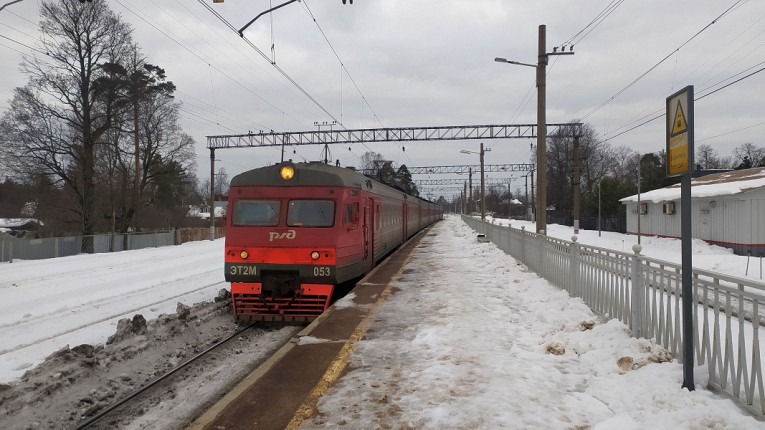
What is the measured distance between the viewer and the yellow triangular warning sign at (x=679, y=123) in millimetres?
4070

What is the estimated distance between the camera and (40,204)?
109ft

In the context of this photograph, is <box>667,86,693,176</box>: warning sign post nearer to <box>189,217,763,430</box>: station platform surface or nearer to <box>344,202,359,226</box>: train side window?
<box>189,217,763,430</box>: station platform surface

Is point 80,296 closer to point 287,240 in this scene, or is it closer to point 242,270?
point 242,270

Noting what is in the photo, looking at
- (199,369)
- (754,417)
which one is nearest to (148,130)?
(199,369)

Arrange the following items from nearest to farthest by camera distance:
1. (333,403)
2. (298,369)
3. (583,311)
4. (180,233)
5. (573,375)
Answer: (333,403), (573,375), (298,369), (583,311), (180,233)

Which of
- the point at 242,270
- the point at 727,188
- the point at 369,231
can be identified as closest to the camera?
the point at 242,270

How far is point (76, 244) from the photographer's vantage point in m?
23.8

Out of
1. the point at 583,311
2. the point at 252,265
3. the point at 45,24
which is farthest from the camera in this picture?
the point at 45,24

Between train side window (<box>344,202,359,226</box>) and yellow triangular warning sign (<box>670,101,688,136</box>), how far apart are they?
6225mm

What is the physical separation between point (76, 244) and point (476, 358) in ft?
79.1

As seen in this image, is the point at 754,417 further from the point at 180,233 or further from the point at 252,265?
the point at 180,233

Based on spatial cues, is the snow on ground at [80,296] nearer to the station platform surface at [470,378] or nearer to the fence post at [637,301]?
the station platform surface at [470,378]

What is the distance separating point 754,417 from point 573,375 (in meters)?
1.59

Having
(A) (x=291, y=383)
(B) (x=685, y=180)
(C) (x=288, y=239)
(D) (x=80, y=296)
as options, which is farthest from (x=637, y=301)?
(D) (x=80, y=296)
